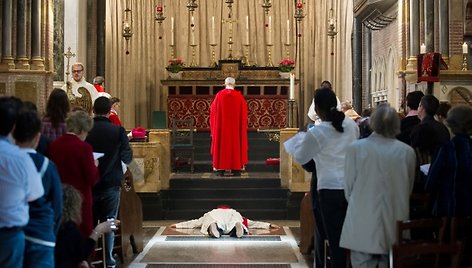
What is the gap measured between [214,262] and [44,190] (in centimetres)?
486

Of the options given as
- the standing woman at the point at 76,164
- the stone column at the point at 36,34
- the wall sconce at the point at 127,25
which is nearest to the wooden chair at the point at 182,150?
the wall sconce at the point at 127,25

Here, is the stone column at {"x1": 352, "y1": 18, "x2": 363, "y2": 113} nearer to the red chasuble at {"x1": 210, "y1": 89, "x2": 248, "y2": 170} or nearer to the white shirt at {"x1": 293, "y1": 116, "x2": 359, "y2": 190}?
the red chasuble at {"x1": 210, "y1": 89, "x2": 248, "y2": 170}

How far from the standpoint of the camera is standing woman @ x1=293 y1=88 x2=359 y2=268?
6004 mm

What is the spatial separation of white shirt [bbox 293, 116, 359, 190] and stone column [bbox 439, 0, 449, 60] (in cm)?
731

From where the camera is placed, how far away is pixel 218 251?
9875mm

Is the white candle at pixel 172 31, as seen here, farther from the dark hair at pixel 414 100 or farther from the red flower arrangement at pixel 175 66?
the dark hair at pixel 414 100

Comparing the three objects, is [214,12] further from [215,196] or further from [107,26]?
[215,196]

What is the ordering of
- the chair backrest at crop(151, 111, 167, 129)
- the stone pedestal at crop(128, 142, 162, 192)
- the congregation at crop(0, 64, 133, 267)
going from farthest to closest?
the chair backrest at crop(151, 111, 167, 129), the stone pedestal at crop(128, 142, 162, 192), the congregation at crop(0, 64, 133, 267)

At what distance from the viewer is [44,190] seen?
4.48 meters

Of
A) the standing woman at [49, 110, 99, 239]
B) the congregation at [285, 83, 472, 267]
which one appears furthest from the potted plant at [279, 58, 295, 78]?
the congregation at [285, 83, 472, 267]

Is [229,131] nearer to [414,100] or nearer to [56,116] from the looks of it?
[414,100]

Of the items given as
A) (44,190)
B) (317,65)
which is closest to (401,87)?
(317,65)

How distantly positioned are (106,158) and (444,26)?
742 centimetres

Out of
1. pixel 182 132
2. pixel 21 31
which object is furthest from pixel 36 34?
pixel 182 132
